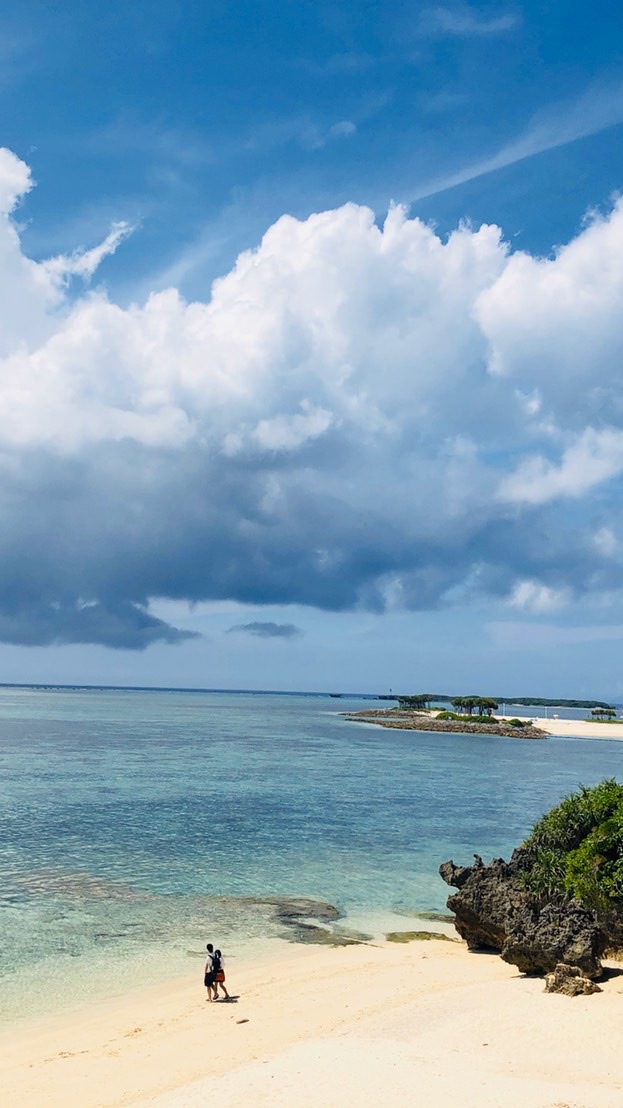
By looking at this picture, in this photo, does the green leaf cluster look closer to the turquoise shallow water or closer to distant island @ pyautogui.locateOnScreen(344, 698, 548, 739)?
the turquoise shallow water

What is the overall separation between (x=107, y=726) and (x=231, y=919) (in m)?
97.7

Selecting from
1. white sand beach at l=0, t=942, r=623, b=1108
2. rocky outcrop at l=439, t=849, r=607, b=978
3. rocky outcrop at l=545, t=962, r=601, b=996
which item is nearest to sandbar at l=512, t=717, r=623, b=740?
rocky outcrop at l=439, t=849, r=607, b=978

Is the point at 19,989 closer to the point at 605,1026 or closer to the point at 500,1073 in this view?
the point at 500,1073

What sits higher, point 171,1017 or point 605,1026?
point 605,1026

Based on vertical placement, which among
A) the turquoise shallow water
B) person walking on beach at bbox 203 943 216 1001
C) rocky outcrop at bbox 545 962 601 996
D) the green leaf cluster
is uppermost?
the green leaf cluster

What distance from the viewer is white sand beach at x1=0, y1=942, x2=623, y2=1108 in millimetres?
12164

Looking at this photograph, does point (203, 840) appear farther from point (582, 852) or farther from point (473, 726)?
point (473, 726)

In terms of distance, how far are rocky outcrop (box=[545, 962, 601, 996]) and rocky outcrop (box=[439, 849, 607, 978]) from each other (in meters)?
0.30

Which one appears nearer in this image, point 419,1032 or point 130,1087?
point 130,1087

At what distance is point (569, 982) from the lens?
1764 cm

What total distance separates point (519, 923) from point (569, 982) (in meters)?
2.44

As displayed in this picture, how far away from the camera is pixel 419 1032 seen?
50.7 feet

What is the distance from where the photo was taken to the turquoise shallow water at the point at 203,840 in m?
23.0

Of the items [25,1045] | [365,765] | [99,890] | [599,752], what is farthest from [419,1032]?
[599,752]
